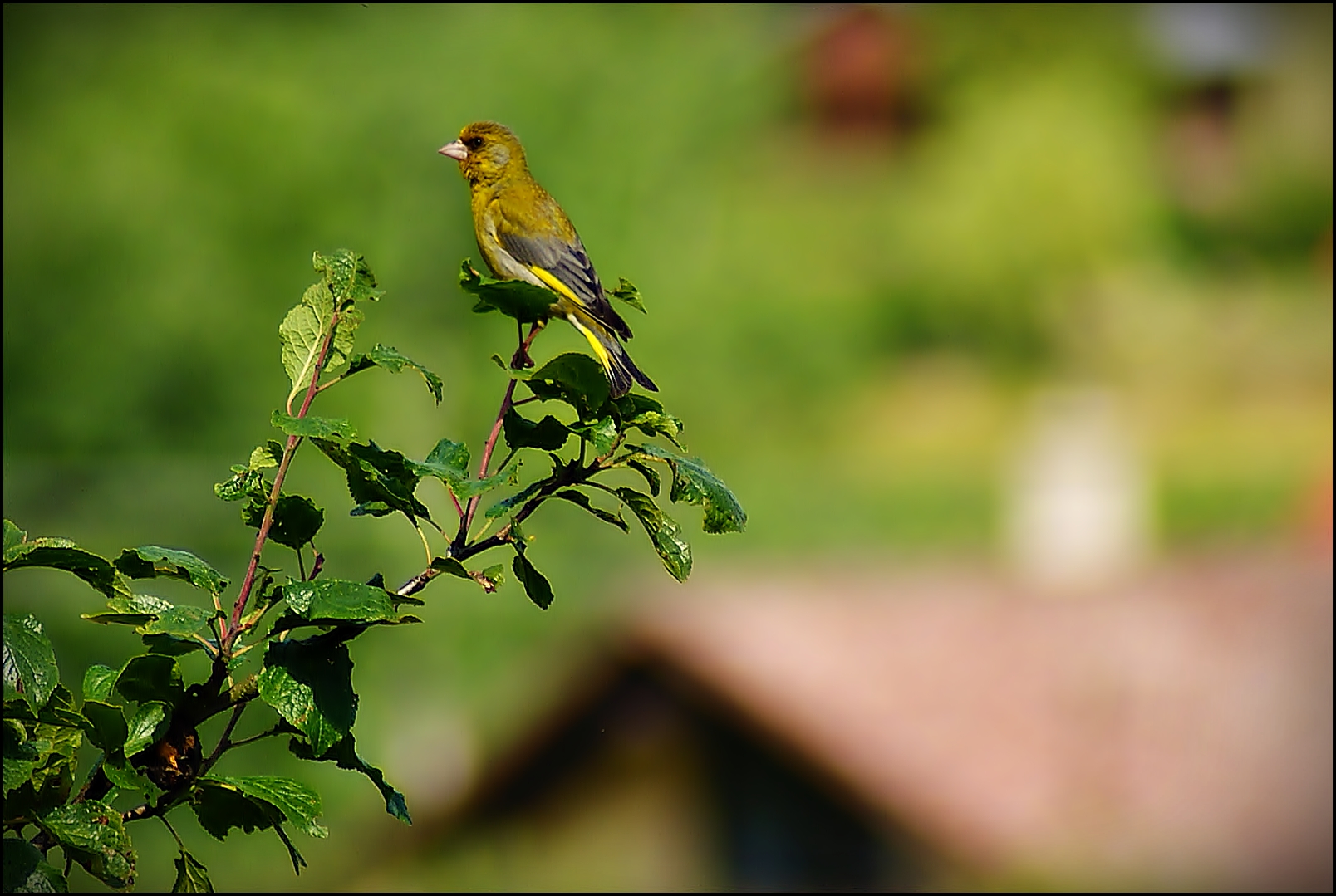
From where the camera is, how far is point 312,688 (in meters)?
0.58

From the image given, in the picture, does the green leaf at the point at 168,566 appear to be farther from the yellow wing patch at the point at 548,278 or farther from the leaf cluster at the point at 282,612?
the yellow wing patch at the point at 548,278

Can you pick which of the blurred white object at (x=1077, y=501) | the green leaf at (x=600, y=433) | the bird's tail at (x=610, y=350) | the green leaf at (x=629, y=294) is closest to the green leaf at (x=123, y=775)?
the green leaf at (x=600, y=433)

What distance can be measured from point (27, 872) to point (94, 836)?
2cm

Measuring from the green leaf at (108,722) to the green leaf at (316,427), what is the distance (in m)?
0.12

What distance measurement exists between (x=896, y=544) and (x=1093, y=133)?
489 cm

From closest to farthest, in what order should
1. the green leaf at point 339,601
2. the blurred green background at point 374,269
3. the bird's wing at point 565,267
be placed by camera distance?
the green leaf at point 339,601
the bird's wing at point 565,267
the blurred green background at point 374,269

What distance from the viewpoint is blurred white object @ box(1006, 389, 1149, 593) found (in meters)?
8.63

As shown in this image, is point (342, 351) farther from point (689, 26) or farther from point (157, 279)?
point (689, 26)

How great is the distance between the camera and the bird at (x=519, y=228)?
1.24 meters

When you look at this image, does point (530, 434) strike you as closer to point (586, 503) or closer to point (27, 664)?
point (586, 503)

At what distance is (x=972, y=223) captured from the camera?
1416 centimetres

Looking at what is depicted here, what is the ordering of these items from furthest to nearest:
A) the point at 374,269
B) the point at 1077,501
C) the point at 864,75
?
the point at 864,75 < the point at 1077,501 < the point at 374,269

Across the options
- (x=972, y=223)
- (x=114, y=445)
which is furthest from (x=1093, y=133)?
(x=114, y=445)

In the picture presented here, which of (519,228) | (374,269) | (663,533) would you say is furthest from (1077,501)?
(663,533)
